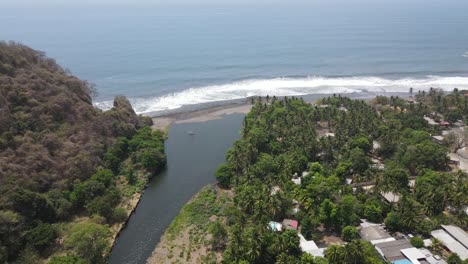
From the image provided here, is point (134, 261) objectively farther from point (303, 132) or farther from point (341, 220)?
point (303, 132)

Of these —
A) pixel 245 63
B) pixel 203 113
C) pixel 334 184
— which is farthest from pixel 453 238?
pixel 245 63

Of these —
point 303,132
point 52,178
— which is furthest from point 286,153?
point 52,178

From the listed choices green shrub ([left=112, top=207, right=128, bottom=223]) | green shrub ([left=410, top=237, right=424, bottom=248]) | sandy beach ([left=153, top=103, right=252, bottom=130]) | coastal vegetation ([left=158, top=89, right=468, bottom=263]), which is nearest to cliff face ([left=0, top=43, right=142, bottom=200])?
green shrub ([left=112, top=207, right=128, bottom=223])

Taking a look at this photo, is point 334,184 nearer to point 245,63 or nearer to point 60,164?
point 60,164

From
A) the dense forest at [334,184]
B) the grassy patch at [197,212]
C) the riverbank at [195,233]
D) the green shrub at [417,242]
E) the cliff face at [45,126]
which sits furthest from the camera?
the cliff face at [45,126]

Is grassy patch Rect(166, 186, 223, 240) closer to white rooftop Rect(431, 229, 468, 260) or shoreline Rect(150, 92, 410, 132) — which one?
white rooftop Rect(431, 229, 468, 260)

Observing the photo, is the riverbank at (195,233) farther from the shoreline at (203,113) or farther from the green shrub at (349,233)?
the shoreline at (203,113)

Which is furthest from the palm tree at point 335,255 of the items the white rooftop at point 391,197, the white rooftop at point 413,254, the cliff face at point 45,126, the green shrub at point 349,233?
the cliff face at point 45,126
